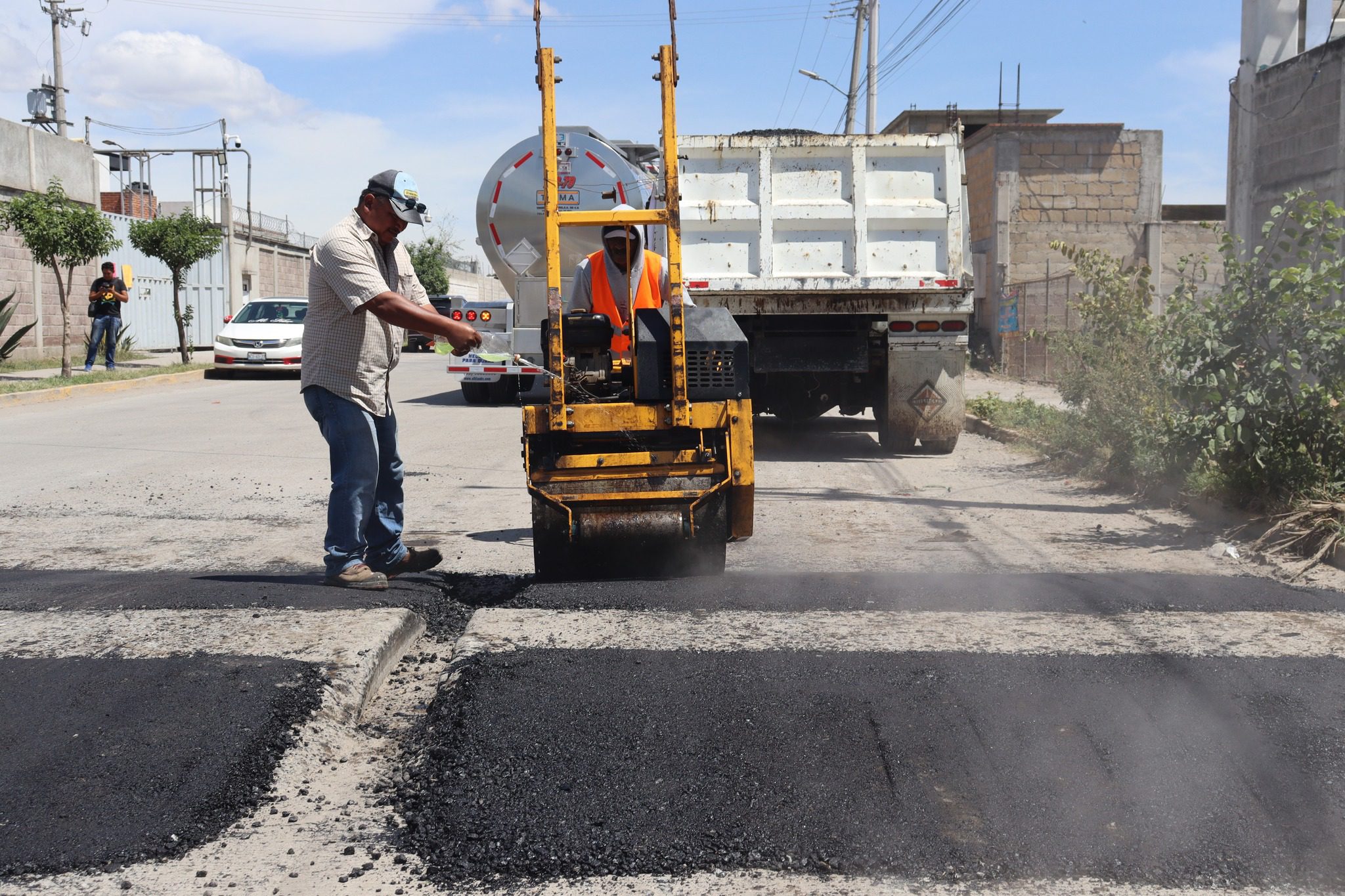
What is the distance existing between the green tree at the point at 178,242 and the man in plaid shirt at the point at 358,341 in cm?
2067

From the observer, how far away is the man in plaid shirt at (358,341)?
4809mm

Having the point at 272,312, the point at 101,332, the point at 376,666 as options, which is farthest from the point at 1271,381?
the point at 272,312

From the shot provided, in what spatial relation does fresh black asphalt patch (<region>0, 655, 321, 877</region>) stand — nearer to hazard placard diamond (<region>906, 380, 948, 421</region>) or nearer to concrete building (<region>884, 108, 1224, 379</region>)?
hazard placard diamond (<region>906, 380, 948, 421</region>)

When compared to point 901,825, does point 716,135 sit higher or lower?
higher

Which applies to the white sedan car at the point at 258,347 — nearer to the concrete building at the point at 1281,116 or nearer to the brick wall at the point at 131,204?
the concrete building at the point at 1281,116

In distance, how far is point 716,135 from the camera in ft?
33.1

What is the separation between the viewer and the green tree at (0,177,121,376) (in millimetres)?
18016

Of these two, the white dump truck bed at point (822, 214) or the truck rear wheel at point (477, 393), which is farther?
the truck rear wheel at point (477, 393)

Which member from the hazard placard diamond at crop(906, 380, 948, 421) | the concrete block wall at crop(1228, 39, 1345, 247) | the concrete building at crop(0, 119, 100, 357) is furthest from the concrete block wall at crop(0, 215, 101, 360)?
the concrete block wall at crop(1228, 39, 1345, 247)

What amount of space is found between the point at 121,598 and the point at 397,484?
1.23m

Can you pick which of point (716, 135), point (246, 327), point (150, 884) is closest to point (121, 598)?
point (150, 884)

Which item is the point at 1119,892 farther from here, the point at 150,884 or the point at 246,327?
the point at 246,327

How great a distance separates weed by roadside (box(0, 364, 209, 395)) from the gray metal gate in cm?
527

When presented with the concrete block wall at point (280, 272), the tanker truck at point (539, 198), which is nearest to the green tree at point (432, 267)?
the concrete block wall at point (280, 272)
